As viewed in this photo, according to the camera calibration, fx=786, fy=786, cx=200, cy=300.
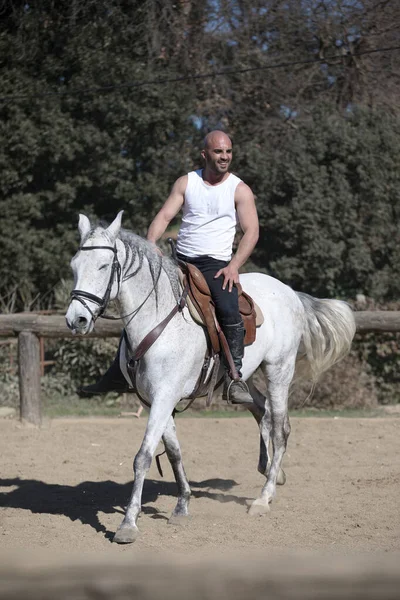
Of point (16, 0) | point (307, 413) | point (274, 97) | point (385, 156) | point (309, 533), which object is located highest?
point (16, 0)

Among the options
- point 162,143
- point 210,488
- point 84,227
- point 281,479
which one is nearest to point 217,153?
point 84,227

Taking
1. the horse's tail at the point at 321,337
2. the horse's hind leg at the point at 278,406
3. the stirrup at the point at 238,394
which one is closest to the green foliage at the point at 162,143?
the horse's tail at the point at 321,337

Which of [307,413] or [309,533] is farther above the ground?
[309,533]

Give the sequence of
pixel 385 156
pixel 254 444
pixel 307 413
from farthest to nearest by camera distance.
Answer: pixel 385 156 → pixel 307 413 → pixel 254 444

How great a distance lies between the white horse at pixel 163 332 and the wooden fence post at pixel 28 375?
3.93m

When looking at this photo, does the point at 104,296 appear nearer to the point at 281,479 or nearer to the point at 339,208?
the point at 281,479

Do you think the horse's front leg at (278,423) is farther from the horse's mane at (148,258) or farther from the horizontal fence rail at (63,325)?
the horizontal fence rail at (63,325)

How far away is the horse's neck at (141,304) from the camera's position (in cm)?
531

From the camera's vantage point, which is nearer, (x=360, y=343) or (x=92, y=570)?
(x=92, y=570)

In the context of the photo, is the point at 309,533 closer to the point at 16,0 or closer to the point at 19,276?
the point at 19,276

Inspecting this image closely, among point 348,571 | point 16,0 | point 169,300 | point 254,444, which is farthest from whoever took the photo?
point 16,0

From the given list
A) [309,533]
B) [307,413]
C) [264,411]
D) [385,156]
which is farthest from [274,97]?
[309,533]

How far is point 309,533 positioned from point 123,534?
1253 millimetres

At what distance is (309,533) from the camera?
5273 millimetres
